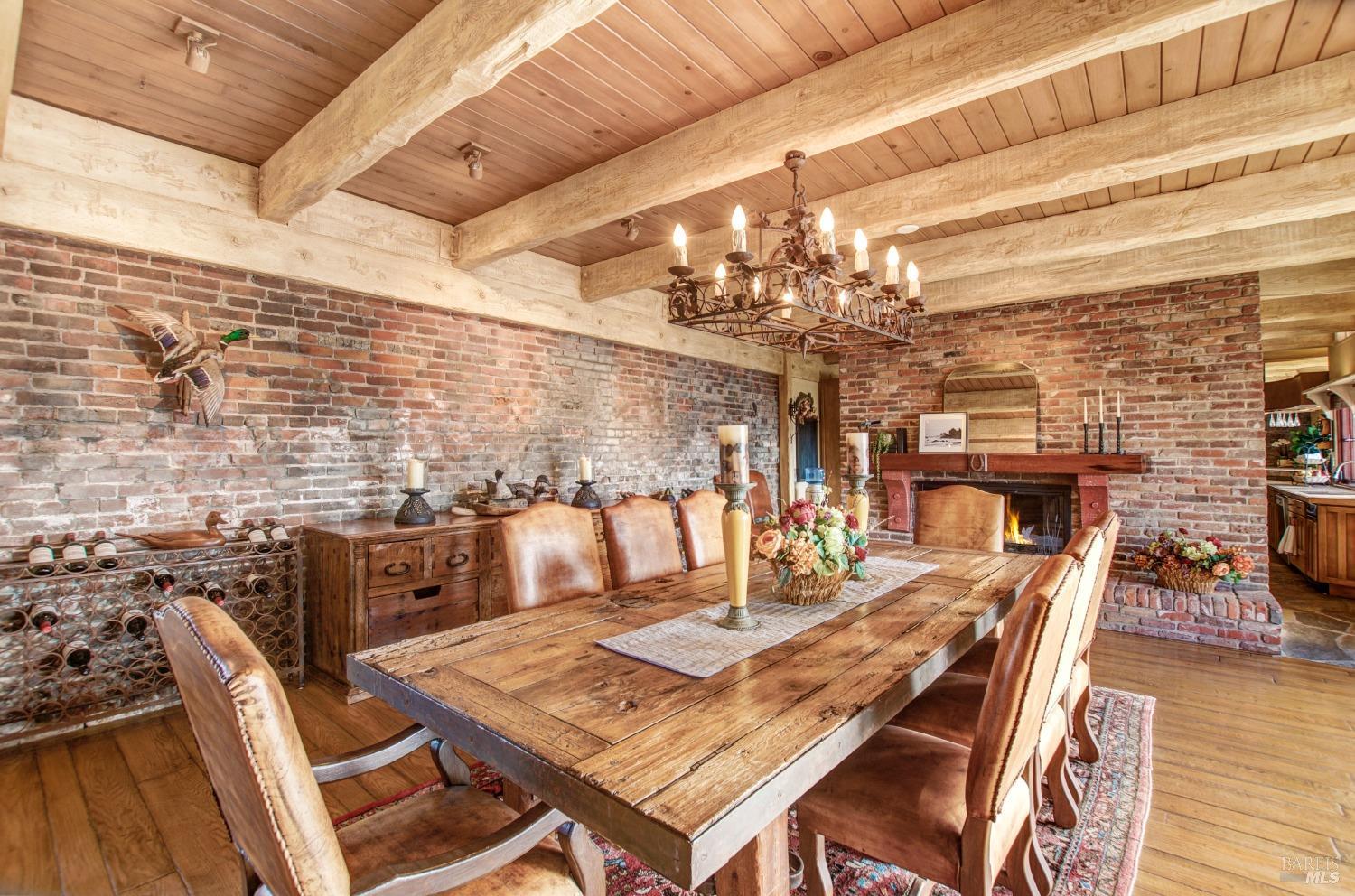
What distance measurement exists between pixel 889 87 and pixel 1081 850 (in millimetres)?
2480

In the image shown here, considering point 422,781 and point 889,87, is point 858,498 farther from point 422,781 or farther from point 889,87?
point 422,781

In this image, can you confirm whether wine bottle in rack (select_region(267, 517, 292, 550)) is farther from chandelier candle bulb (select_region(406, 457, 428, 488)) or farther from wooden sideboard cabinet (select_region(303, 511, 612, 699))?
chandelier candle bulb (select_region(406, 457, 428, 488))

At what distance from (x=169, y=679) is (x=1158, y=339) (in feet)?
20.6

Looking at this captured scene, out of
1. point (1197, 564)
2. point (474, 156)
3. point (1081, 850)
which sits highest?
point (474, 156)

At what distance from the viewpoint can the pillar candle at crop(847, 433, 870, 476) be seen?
2.31m

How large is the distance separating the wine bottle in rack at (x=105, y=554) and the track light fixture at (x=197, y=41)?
6.11ft

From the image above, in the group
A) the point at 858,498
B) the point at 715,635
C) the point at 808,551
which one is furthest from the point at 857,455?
the point at 715,635

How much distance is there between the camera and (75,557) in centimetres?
237

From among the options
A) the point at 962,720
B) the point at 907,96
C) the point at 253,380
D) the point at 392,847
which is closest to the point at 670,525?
the point at 962,720

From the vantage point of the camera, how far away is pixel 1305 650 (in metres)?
3.51

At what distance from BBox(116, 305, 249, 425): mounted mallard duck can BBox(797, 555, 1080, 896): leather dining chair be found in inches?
119

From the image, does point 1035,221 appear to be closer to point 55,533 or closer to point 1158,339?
point 1158,339

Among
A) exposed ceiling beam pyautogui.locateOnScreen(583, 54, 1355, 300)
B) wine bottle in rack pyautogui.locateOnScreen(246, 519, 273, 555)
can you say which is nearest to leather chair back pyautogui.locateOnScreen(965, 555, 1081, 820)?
exposed ceiling beam pyautogui.locateOnScreen(583, 54, 1355, 300)

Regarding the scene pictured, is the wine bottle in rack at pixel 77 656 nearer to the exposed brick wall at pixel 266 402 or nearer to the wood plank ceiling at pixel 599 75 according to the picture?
the exposed brick wall at pixel 266 402
